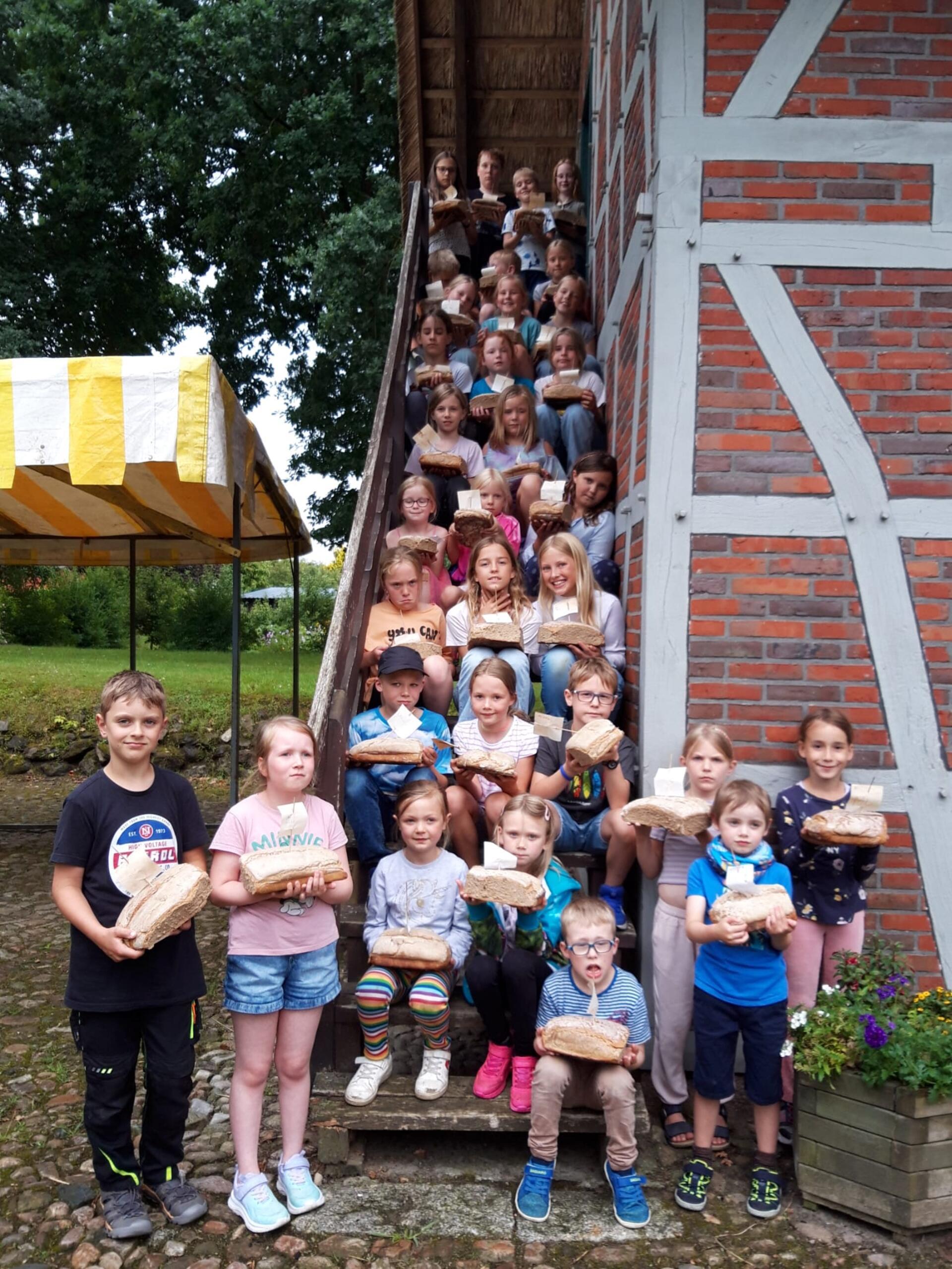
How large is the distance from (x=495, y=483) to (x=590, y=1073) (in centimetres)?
305

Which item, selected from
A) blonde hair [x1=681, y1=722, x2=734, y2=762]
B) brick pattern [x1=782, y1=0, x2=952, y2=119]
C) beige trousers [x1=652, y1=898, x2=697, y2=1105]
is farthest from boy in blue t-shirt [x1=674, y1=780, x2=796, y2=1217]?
brick pattern [x1=782, y1=0, x2=952, y2=119]

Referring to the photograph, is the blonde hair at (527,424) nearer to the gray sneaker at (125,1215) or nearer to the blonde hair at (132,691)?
the blonde hair at (132,691)

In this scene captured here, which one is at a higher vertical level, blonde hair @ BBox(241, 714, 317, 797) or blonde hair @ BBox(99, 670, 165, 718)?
blonde hair @ BBox(99, 670, 165, 718)

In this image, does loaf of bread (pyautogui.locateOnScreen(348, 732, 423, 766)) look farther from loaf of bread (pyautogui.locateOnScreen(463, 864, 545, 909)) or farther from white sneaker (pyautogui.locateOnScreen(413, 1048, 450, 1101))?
white sneaker (pyautogui.locateOnScreen(413, 1048, 450, 1101))

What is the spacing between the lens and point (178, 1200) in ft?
9.59

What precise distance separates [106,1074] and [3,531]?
17.5ft

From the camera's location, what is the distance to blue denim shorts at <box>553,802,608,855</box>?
3832 millimetres

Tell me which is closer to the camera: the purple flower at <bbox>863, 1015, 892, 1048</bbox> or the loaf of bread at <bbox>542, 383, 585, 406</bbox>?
the purple flower at <bbox>863, 1015, 892, 1048</bbox>

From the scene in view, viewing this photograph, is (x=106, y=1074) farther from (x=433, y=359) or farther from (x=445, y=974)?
(x=433, y=359)

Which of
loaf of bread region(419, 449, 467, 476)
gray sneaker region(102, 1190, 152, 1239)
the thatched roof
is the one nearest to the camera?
gray sneaker region(102, 1190, 152, 1239)

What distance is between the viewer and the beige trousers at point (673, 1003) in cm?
346

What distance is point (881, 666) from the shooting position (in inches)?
149

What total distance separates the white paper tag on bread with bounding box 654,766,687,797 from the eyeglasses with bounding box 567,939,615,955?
595 mm

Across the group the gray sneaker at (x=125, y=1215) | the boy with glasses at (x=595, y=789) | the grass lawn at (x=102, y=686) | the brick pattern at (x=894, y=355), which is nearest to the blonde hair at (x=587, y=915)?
the boy with glasses at (x=595, y=789)
